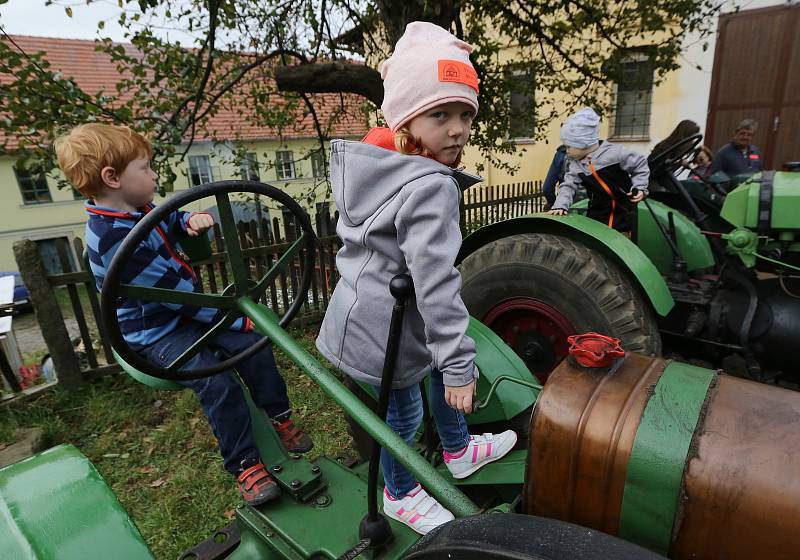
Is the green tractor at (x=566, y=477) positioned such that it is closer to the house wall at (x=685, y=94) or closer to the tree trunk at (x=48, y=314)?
the tree trunk at (x=48, y=314)

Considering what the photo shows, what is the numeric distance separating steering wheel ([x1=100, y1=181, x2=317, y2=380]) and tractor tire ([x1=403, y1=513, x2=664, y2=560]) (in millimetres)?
791

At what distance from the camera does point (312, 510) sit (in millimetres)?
1625

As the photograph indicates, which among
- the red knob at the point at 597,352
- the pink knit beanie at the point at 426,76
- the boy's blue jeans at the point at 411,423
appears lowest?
the boy's blue jeans at the point at 411,423

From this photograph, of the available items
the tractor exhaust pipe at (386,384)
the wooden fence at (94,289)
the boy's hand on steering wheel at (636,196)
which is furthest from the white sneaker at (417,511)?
the boy's hand on steering wheel at (636,196)

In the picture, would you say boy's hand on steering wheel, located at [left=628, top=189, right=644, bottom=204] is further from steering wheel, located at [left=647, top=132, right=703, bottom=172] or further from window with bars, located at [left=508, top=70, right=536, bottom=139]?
window with bars, located at [left=508, top=70, right=536, bottom=139]

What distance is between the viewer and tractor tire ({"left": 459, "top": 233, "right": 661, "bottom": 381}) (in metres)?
2.10

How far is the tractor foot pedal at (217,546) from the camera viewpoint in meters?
1.57

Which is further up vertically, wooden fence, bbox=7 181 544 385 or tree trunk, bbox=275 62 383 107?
tree trunk, bbox=275 62 383 107

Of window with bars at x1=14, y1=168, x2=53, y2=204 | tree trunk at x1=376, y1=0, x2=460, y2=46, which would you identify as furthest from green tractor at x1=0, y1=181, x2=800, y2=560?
window with bars at x1=14, y1=168, x2=53, y2=204

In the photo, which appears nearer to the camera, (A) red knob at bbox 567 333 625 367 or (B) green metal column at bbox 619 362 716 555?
(B) green metal column at bbox 619 362 716 555

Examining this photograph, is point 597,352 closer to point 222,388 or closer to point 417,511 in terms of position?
point 417,511

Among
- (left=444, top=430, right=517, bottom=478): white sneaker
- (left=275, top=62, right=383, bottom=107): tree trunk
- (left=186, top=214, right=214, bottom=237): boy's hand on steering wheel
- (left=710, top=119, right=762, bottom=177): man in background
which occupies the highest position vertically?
(left=275, top=62, right=383, bottom=107): tree trunk

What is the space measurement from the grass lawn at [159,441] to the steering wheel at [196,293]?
1295 millimetres

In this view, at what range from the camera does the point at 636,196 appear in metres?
2.80
